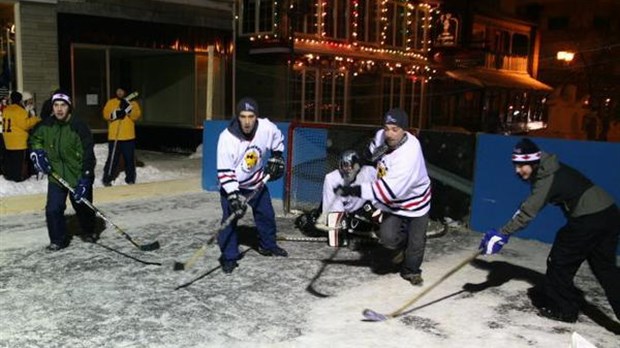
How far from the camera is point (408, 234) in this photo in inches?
211

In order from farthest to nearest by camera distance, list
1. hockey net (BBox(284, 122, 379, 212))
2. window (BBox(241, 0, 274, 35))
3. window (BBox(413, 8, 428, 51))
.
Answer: window (BBox(413, 8, 428, 51))
window (BBox(241, 0, 274, 35))
hockey net (BBox(284, 122, 379, 212))

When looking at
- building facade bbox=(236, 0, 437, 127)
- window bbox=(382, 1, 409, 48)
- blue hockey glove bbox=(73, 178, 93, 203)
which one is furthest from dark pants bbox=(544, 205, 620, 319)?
window bbox=(382, 1, 409, 48)

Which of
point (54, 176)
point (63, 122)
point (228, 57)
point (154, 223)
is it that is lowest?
point (154, 223)

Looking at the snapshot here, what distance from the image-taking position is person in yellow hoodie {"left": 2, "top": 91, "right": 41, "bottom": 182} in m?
9.74

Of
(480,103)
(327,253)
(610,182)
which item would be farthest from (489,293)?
(480,103)

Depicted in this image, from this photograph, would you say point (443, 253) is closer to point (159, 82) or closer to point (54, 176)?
point (54, 176)

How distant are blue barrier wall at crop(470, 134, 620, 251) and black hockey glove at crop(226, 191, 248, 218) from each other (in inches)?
138

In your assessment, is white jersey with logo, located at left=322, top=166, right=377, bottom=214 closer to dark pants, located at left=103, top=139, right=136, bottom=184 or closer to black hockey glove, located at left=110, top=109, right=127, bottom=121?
dark pants, located at left=103, top=139, right=136, bottom=184

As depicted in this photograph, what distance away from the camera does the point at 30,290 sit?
498 centimetres

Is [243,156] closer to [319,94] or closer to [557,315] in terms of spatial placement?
[557,315]

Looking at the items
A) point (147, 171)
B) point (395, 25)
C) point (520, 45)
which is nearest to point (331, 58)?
point (395, 25)

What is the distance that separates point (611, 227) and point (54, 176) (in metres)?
5.23

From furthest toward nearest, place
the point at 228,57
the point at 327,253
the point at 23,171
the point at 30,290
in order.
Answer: the point at 228,57 → the point at 23,171 → the point at 327,253 → the point at 30,290

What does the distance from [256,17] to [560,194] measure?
1306 cm
